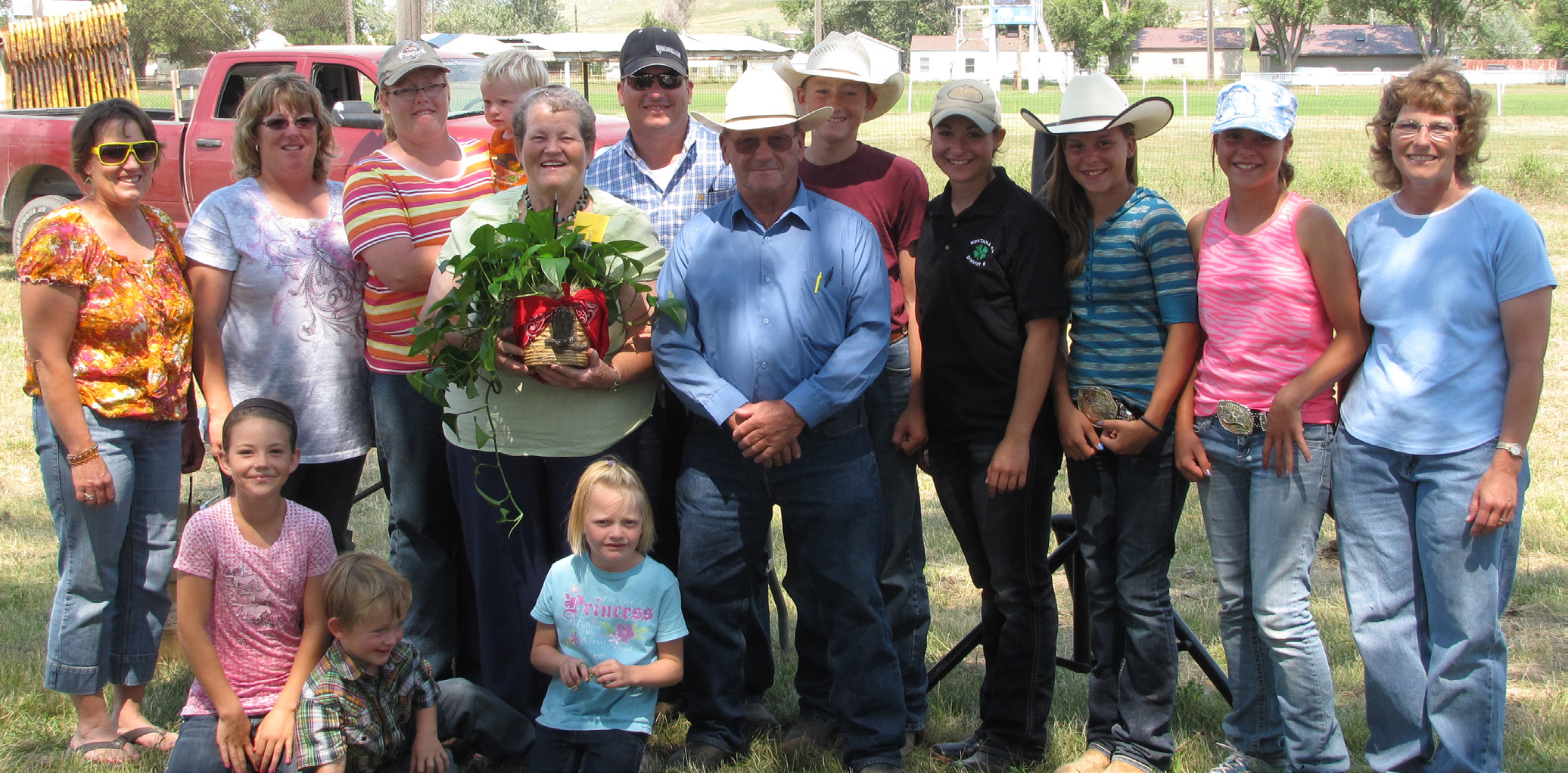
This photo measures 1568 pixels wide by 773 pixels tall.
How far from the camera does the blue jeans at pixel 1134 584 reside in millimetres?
3439

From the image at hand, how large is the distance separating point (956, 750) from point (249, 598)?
225 centimetres

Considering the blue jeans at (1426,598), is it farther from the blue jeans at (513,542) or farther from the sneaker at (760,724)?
the blue jeans at (513,542)

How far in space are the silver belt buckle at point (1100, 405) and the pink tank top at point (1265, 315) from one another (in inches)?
9.7

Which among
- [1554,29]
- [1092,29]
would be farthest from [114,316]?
[1554,29]

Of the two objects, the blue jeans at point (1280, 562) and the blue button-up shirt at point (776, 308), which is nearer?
the blue jeans at point (1280, 562)

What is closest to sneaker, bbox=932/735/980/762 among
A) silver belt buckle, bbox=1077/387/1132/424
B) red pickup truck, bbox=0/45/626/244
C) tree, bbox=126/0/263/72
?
silver belt buckle, bbox=1077/387/1132/424

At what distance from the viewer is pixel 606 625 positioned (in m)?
3.47

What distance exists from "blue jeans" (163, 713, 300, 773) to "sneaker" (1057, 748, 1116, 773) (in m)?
2.29

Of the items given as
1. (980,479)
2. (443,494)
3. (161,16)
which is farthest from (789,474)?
(161,16)

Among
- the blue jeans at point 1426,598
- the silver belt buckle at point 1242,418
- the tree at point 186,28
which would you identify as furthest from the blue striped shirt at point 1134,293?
the tree at point 186,28

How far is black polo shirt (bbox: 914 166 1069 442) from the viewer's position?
347cm

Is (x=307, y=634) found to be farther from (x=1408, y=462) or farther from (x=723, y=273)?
(x=1408, y=462)

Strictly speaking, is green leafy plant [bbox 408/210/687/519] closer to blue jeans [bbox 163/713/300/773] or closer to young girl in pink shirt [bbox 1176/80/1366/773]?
blue jeans [bbox 163/713/300/773]

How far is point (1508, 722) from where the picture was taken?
4.01 metres
